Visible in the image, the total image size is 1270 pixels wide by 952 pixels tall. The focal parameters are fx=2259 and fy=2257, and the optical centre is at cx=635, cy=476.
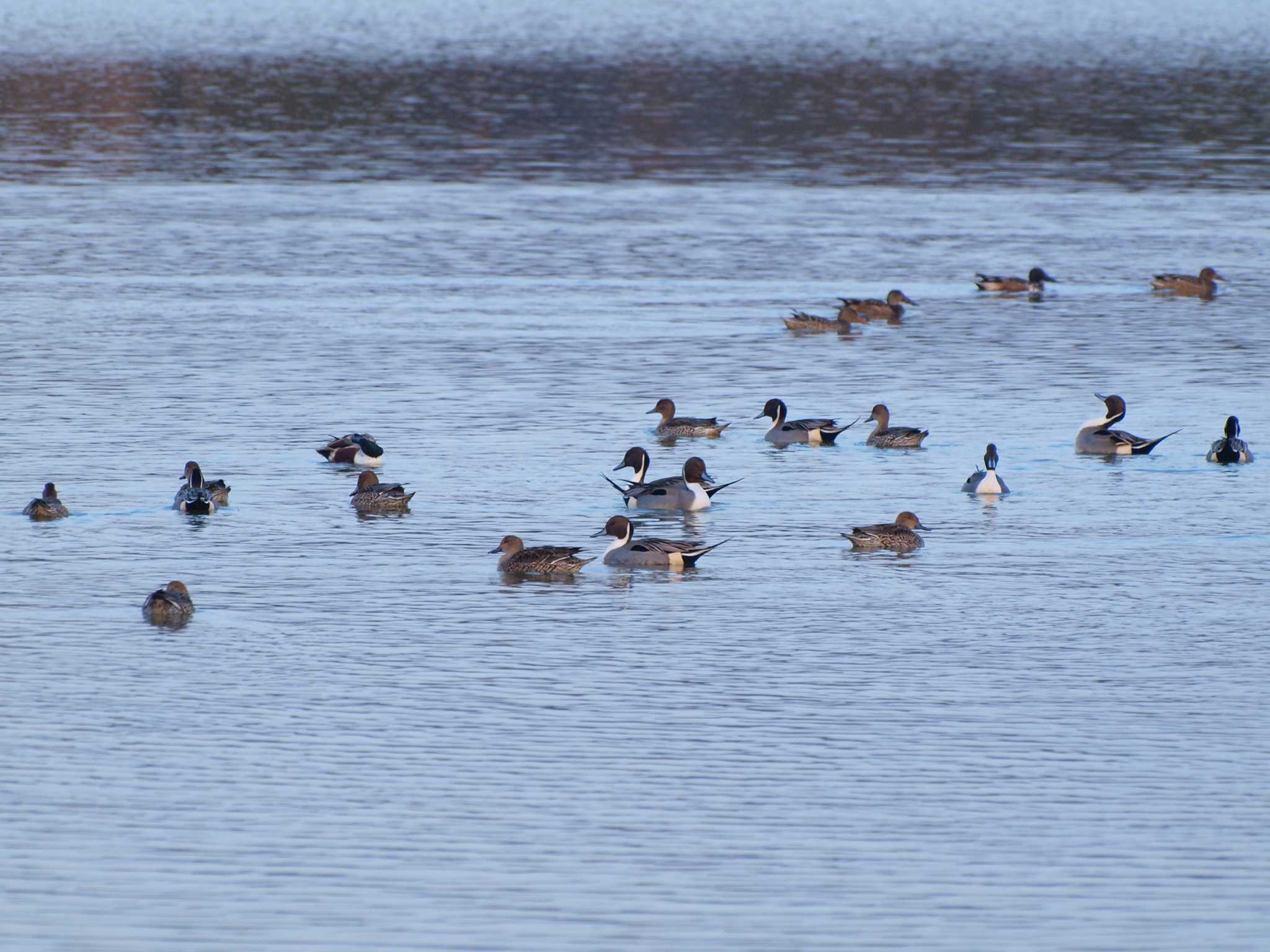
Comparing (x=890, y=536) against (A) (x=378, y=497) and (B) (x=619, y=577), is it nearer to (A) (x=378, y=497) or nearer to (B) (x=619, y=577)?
(B) (x=619, y=577)

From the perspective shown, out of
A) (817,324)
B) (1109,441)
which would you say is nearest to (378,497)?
(1109,441)

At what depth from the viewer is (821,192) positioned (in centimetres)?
5297

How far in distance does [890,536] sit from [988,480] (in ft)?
10.3

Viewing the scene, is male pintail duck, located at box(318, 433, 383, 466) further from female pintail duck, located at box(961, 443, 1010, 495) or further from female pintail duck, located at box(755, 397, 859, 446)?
female pintail duck, located at box(961, 443, 1010, 495)

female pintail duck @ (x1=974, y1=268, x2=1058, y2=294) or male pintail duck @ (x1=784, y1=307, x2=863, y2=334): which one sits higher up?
female pintail duck @ (x1=974, y1=268, x2=1058, y2=294)

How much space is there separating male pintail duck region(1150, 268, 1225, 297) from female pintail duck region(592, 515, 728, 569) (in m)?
18.9

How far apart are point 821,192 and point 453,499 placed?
99.2 feet

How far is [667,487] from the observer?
24.1 meters

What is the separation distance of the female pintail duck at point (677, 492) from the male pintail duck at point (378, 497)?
2507 mm

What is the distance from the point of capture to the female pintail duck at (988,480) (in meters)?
24.5

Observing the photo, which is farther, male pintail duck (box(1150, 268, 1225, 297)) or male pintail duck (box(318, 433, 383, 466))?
male pintail duck (box(1150, 268, 1225, 297))

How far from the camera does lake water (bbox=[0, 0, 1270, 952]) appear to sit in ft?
44.4

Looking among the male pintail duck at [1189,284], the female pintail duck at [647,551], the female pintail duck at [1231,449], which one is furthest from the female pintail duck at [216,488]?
the male pintail duck at [1189,284]

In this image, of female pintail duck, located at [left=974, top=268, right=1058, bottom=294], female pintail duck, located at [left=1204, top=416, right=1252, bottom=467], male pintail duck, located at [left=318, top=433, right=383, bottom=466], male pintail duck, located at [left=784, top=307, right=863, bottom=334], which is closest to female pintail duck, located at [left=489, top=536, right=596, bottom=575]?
male pintail duck, located at [left=318, top=433, right=383, bottom=466]
